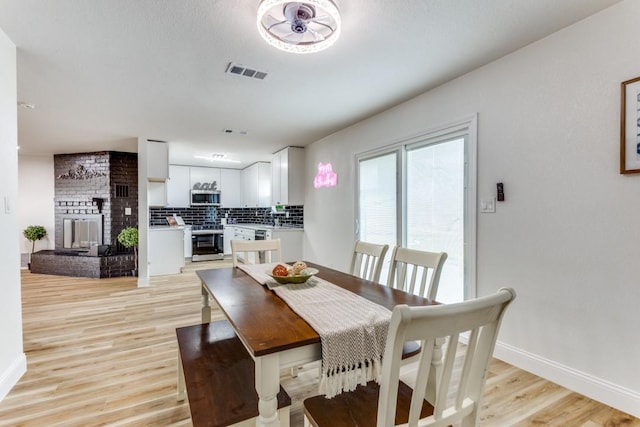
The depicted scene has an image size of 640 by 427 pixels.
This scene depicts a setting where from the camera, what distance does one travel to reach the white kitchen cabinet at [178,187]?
672 cm

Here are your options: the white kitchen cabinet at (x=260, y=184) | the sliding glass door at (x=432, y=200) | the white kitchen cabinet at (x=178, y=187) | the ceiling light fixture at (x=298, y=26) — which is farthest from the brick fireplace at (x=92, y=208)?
the ceiling light fixture at (x=298, y=26)

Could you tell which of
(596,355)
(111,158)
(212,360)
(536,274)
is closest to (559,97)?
(536,274)

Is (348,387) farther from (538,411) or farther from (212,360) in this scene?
(538,411)

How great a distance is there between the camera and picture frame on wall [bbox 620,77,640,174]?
165cm

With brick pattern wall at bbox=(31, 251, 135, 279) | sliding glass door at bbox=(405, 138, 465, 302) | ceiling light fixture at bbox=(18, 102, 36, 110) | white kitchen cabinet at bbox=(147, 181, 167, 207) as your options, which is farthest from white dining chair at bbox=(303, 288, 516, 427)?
brick pattern wall at bbox=(31, 251, 135, 279)

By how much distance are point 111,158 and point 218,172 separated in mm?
2230

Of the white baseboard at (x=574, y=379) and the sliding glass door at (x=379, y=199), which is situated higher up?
the sliding glass door at (x=379, y=199)

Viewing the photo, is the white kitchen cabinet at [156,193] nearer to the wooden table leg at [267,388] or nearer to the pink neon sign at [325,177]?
the pink neon sign at [325,177]

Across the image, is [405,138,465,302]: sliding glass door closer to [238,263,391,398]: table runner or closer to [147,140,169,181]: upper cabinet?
[238,263,391,398]: table runner

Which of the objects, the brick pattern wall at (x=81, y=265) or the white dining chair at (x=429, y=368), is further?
the brick pattern wall at (x=81, y=265)

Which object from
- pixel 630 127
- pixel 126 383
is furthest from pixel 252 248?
pixel 630 127

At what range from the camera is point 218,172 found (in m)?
7.34

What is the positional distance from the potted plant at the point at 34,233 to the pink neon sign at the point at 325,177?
540cm

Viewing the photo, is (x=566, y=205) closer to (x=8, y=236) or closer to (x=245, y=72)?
(x=245, y=72)
